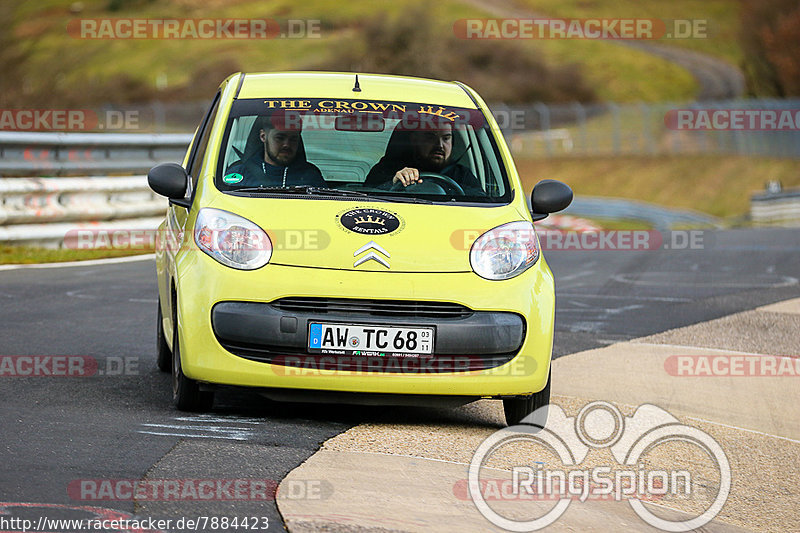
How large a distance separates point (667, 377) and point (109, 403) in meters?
3.61

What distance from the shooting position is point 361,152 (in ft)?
24.2

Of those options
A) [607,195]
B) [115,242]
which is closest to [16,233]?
[115,242]

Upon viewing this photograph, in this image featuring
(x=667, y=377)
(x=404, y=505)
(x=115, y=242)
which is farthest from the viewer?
(x=115, y=242)

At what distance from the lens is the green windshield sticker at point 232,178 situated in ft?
22.4

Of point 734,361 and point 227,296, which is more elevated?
point 227,296

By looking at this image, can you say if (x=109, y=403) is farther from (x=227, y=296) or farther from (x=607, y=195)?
(x=607, y=195)

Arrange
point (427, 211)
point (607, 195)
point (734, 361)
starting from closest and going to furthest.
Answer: point (427, 211), point (734, 361), point (607, 195)

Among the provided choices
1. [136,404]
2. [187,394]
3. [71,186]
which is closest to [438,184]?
[187,394]

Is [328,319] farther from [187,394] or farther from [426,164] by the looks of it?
[426,164]

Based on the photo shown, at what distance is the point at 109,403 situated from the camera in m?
6.68

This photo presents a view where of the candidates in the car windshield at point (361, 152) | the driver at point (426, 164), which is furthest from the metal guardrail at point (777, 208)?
the driver at point (426, 164)

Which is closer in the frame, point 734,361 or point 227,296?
point 227,296

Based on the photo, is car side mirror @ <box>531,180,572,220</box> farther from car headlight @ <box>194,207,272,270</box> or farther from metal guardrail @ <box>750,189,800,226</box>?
metal guardrail @ <box>750,189,800,226</box>

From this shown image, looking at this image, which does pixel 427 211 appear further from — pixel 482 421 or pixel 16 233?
pixel 16 233
